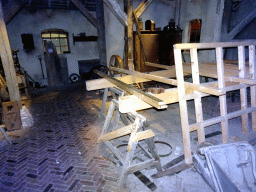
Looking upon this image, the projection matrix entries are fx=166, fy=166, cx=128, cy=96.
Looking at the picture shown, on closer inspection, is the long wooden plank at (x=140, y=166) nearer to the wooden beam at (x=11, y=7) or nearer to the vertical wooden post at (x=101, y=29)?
the vertical wooden post at (x=101, y=29)

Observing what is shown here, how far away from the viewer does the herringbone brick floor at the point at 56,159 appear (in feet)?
9.77

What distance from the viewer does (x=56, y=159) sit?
3650 millimetres

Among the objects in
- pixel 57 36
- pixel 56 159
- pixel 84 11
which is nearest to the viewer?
pixel 56 159

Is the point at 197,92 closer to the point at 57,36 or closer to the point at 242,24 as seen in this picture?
the point at 242,24

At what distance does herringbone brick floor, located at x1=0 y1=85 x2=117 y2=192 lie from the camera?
9.77ft

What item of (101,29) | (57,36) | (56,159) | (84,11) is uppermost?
(84,11)

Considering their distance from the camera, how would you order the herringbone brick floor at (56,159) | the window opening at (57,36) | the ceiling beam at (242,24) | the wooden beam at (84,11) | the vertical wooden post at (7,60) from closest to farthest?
1. the herringbone brick floor at (56,159)
2. the vertical wooden post at (7,60)
3. the ceiling beam at (242,24)
4. the wooden beam at (84,11)
5. the window opening at (57,36)

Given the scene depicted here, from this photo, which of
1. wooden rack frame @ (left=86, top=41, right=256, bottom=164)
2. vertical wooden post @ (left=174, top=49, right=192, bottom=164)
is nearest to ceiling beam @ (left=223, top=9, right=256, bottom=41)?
wooden rack frame @ (left=86, top=41, right=256, bottom=164)

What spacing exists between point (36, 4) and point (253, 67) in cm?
1133

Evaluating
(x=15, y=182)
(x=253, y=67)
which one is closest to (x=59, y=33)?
(x=15, y=182)

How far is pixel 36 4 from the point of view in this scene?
9836 mm

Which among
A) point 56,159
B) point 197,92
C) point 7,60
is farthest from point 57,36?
point 197,92

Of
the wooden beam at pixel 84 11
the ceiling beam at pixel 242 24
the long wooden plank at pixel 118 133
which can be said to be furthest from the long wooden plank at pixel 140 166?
the wooden beam at pixel 84 11

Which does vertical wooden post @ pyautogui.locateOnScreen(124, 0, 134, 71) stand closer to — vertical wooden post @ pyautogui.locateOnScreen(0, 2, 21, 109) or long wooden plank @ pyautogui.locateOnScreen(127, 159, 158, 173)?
vertical wooden post @ pyautogui.locateOnScreen(0, 2, 21, 109)
